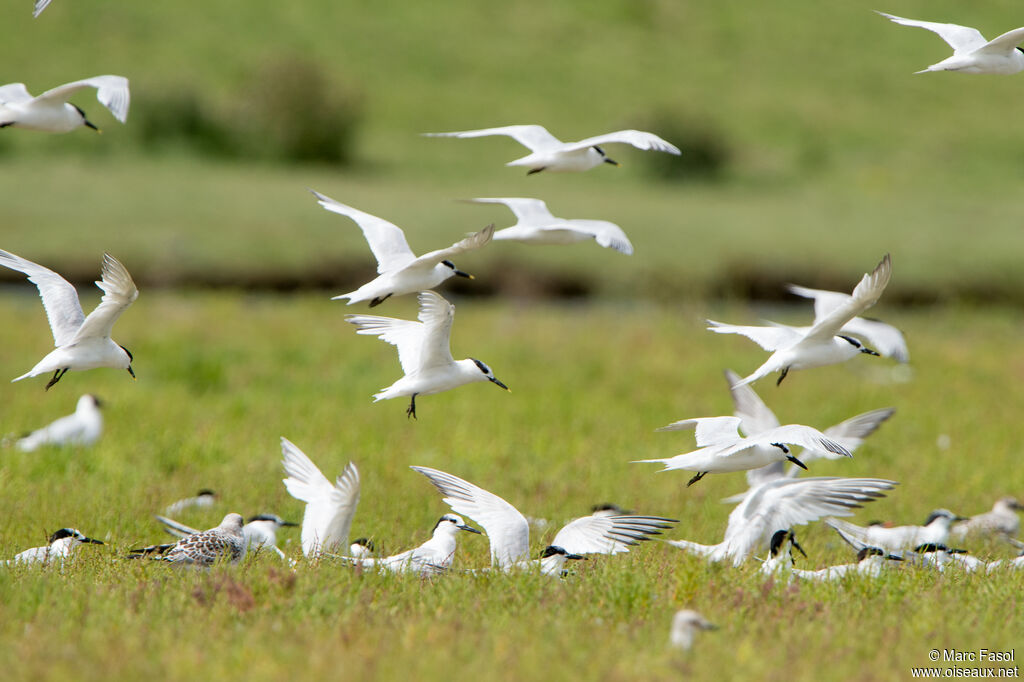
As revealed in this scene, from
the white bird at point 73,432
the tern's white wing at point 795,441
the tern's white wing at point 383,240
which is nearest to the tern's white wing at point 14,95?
the tern's white wing at point 383,240

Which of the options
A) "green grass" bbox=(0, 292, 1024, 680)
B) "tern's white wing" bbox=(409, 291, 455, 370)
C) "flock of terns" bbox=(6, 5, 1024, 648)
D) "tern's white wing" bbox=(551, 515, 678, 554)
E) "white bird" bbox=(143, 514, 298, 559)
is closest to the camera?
"green grass" bbox=(0, 292, 1024, 680)

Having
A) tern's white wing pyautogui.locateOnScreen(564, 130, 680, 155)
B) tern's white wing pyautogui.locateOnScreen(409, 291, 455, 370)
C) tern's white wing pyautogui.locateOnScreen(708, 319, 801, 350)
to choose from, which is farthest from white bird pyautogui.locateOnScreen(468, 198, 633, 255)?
tern's white wing pyautogui.locateOnScreen(708, 319, 801, 350)

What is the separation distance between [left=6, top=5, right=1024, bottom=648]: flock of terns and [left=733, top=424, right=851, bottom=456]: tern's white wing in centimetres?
1

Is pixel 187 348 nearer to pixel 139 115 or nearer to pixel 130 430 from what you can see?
pixel 130 430

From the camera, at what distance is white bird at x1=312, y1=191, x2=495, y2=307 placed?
236 inches

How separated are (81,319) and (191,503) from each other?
2052 mm

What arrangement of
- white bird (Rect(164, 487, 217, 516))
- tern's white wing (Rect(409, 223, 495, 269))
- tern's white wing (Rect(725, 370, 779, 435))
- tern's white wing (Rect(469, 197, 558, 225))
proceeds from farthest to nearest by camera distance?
tern's white wing (Rect(725, 370, 779, 435)) → white bird (Rect(164, 487, 217, 516)) → tern's white wing (Rect(469, 197, 558, 225)) → tern's white wing (Rect(409, 223, 495, 269))

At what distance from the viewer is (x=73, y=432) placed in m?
11.2

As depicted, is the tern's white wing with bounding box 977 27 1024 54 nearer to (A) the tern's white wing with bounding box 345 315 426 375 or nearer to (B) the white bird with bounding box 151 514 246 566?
(A) the tern's white wing with bounding box 345 315 426 375

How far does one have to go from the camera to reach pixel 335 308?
22188mm

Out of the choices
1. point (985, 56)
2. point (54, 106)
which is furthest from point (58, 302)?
point (985, 56)

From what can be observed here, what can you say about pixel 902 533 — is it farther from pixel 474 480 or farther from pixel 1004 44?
pixel 474 480

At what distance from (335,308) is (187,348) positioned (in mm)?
6084

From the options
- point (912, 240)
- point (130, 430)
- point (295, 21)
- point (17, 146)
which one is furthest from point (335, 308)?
point (295, 21)
